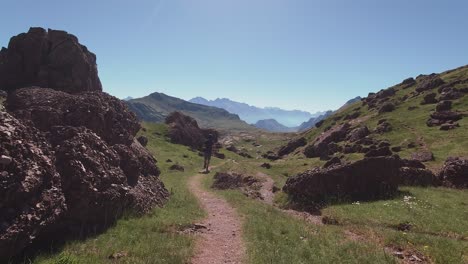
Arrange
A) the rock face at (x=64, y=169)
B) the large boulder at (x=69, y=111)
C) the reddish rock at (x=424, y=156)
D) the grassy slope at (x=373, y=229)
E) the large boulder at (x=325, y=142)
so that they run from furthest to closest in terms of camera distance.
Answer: the large boulder at (x=325, y=142) < the reddish rock at (x=424, y=156) < the large boulder at (x=69, y=111) < the grassy slope at (x=373, y=229) < the rock face at (x=64, y=169)

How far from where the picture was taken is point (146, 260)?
16250mm

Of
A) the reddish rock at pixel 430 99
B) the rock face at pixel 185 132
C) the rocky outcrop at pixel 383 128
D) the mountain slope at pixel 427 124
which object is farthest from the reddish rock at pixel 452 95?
the rock face at pixel 185 132

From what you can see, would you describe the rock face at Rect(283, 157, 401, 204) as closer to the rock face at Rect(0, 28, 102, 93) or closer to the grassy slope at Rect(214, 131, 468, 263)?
the grassy slope at Rect(214, 131, 468, 263)

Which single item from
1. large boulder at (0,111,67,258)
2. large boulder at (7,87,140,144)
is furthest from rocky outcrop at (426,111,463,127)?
large boulder at (0,111,67,258)

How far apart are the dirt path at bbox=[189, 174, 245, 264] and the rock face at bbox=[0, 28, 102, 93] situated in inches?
1311

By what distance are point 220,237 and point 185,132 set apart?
9513cm

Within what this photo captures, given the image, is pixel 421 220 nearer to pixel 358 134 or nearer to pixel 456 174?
pixel 456 174

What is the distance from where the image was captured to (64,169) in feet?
65.8

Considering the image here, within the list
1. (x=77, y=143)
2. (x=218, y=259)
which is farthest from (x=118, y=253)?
(x=77, y=143)

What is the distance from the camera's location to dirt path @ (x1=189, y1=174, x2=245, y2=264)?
59.4ft

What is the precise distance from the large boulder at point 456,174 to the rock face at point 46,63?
50751 millimetres

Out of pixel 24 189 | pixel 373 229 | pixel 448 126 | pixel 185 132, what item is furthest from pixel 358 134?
pixel 24 189

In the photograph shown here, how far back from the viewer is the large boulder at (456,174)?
3850cm

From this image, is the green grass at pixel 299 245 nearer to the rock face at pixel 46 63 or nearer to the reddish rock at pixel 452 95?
the rock face at pixel 46 63
